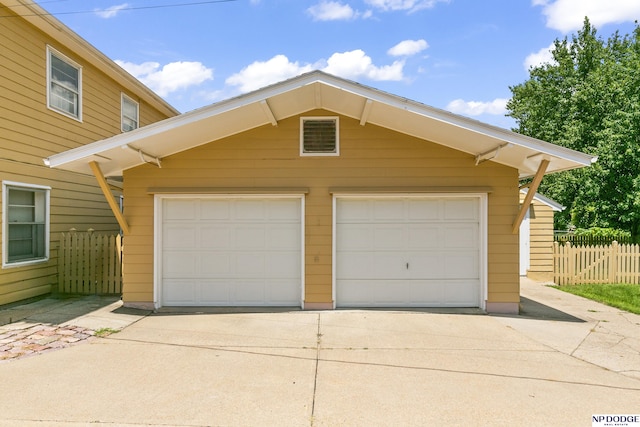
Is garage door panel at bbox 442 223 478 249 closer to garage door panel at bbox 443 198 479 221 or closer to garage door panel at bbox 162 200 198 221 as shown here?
garage door panel at bbox 443 198 479 221

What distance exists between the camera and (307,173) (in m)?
8.14

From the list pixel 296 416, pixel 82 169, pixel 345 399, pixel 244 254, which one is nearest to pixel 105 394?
pixel 296 416

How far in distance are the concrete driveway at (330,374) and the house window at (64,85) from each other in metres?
6.09

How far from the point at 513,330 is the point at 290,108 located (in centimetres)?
555

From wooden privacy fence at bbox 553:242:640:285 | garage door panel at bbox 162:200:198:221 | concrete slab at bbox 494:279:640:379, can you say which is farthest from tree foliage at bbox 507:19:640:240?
garage door panel at bbox 162:200:198:221

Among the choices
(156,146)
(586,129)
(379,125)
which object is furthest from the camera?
(586,129)

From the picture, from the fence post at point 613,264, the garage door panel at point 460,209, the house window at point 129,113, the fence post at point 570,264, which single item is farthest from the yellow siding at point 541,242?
the house window at point 129,113

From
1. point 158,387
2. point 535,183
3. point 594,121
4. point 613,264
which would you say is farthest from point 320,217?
point 594,121

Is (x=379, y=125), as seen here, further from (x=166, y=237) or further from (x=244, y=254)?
(x=166, y=237)

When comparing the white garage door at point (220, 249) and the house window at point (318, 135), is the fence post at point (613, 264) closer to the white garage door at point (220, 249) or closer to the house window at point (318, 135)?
the house window at point (318, 135)

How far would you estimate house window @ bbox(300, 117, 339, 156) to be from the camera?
8172mm

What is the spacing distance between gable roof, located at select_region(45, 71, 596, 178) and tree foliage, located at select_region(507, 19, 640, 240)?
42.1ft

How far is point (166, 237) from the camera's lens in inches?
326

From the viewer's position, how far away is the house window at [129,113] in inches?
A: 504
